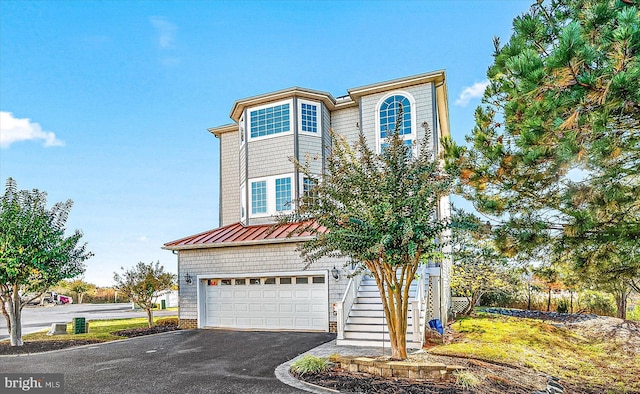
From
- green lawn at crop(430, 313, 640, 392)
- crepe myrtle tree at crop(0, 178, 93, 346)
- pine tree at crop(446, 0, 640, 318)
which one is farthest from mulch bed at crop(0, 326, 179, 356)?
pine tree at crop(446, 0, 640, 318)

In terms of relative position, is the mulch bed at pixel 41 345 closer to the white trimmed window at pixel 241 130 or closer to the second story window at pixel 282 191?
the second story window at pixel 282 191

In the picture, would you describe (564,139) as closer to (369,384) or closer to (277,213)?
(369,384)

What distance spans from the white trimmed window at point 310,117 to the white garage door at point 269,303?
6040 mm

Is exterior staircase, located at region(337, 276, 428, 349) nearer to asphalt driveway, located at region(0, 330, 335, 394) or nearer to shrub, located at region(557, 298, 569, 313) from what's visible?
asphalt driveway, located at region(0, 330, 335, 394)

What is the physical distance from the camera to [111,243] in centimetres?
1667

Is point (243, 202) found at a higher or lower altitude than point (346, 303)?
higher

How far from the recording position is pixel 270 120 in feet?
55.5

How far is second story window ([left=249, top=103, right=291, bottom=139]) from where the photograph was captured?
54.4 feet

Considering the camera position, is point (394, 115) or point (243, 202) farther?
point (243, 202)

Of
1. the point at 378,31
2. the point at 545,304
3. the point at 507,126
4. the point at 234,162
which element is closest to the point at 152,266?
the point at 234,162

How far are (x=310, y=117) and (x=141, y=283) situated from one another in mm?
9224

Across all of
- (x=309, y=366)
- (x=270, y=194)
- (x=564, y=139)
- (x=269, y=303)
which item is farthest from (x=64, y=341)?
(x=564, y=139)

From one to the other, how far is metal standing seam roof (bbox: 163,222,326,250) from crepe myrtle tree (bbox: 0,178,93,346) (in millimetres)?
3711

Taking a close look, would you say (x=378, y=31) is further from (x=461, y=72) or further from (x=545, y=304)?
(x=545, y=304)
